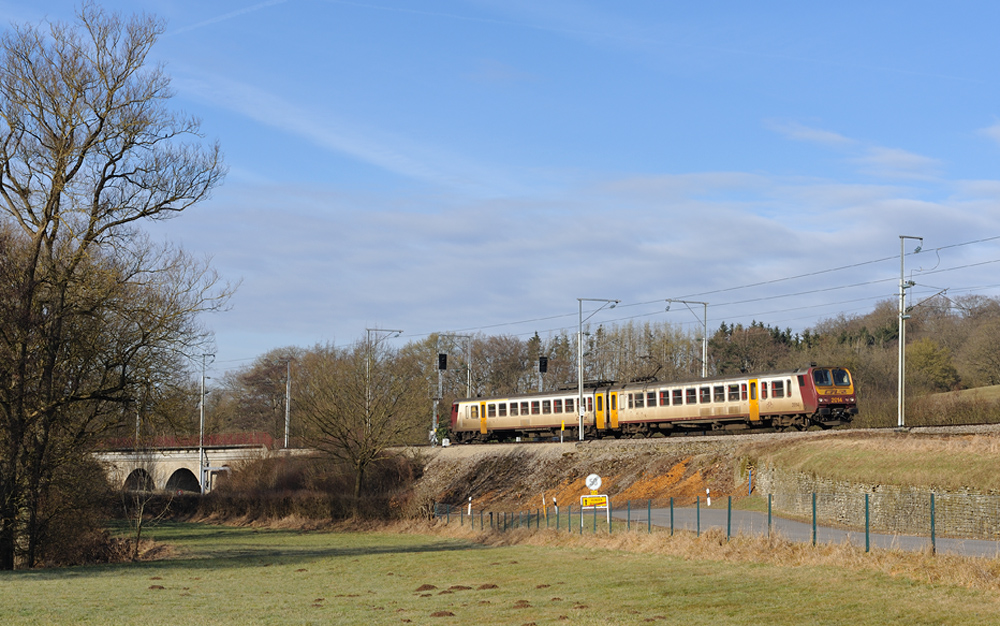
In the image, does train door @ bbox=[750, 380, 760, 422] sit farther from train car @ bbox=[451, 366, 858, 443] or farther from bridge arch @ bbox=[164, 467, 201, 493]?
bridge arch @ bbox=[164, 467, 201, 493]

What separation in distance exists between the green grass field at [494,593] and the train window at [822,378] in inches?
888

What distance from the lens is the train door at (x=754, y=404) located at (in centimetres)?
4972

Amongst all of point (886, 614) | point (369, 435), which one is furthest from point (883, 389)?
point (886, 614)

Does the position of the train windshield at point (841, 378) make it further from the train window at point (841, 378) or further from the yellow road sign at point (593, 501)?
the yellow road sign at point (593, 501)

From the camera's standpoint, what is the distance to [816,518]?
31125 millimetres

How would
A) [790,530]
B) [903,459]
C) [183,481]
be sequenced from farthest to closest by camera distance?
[183,481] < [903,459] < [790,530]

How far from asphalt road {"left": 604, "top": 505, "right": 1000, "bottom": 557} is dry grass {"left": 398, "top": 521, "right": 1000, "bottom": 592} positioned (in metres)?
0.76

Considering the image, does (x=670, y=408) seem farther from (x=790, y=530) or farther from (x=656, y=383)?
(x=790, y=530)

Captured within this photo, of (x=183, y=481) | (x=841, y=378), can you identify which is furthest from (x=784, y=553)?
(x=183, y=481)

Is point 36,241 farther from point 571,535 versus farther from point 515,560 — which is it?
point 571,535

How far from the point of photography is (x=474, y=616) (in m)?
17.3

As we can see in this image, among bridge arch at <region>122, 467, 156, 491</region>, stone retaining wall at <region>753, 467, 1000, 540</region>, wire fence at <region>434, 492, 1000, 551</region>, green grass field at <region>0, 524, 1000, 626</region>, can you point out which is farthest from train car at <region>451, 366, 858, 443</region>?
green grass field at <region>0, 524, 1000, 626</region>

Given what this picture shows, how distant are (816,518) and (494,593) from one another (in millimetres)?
14819

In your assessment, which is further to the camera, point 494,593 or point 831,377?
point 831,377
